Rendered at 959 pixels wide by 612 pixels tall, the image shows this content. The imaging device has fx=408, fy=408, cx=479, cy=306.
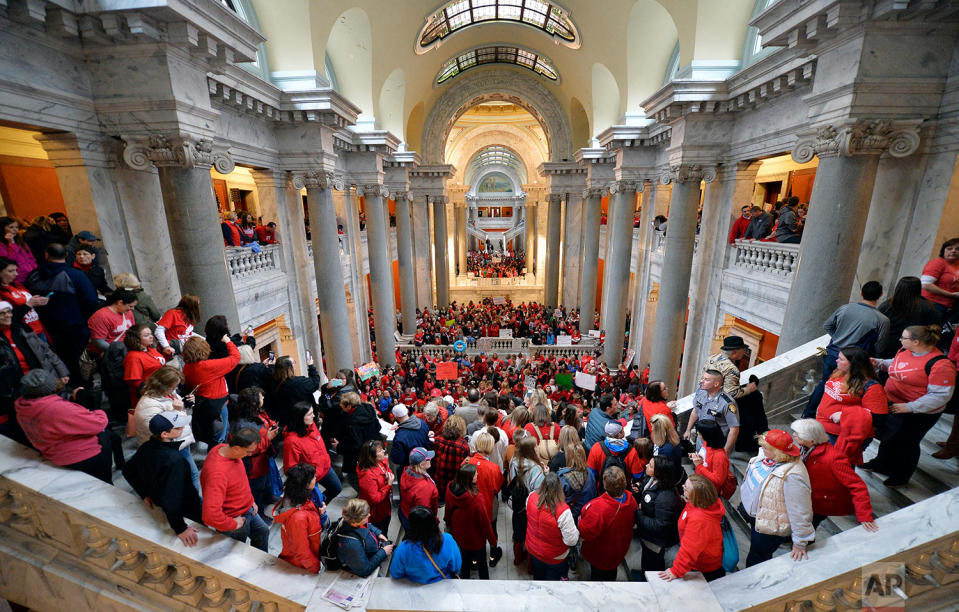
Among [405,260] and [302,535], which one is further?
[405,260]

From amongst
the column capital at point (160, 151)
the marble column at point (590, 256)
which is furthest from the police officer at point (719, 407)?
the marble column at point (590, 256)

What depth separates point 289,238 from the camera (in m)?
9.81

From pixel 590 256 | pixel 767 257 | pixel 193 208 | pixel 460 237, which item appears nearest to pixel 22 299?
pixel 193 208

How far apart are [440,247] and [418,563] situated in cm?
1793

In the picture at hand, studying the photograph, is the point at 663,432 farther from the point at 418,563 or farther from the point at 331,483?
the point at 331,483

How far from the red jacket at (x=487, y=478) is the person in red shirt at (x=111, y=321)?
3.45m

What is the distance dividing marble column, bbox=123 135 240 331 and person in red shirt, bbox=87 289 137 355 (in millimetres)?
1575

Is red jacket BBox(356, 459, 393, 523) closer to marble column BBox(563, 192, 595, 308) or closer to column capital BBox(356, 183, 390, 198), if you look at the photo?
column capital BBox(356, 183, 390, 198)

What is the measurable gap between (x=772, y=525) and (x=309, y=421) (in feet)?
11.6

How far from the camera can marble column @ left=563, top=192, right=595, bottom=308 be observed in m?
19.1

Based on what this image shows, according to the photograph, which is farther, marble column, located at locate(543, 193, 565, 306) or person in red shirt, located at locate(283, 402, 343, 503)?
marble column, located at locate(543, 193, 565, 306)

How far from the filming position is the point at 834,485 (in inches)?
111

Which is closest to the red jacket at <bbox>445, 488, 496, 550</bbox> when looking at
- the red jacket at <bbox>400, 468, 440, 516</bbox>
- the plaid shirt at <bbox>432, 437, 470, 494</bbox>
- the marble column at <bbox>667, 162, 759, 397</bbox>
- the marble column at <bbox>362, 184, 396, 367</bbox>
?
the red jacket at <bbox>400, 468, 440, 516</bbox>

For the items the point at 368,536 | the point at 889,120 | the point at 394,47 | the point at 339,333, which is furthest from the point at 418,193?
the point at 368,536
